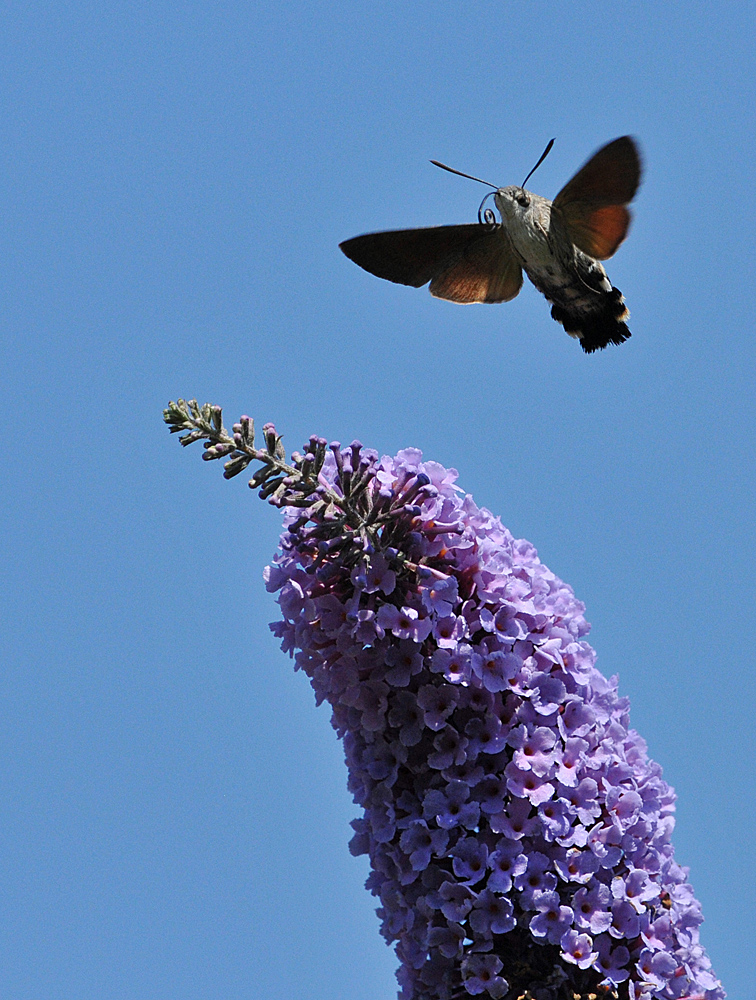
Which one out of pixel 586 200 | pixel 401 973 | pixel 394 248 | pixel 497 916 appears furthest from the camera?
pixel 394 248

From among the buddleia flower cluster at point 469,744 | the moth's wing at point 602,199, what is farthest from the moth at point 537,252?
the buddleia flower cluster at point 469,744

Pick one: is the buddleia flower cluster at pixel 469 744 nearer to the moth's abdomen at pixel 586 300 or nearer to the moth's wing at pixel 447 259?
the moth's wing at pixel 447 259

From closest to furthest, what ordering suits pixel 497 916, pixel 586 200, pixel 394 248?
1. pixel 497 916
2. pixel 586 200
3. pixel 394 248

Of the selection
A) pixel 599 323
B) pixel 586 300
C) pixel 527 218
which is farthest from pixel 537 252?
pixel 599 323

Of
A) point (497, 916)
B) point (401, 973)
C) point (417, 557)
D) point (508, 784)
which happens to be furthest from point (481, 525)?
point (401, 973)

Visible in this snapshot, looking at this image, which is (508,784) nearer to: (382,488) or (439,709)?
(439,709)

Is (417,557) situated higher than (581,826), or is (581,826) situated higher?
(417,557)

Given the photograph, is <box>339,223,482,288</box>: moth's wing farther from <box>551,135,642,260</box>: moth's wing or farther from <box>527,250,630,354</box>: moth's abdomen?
<box>551,135,642,260</box>: moth's wing
